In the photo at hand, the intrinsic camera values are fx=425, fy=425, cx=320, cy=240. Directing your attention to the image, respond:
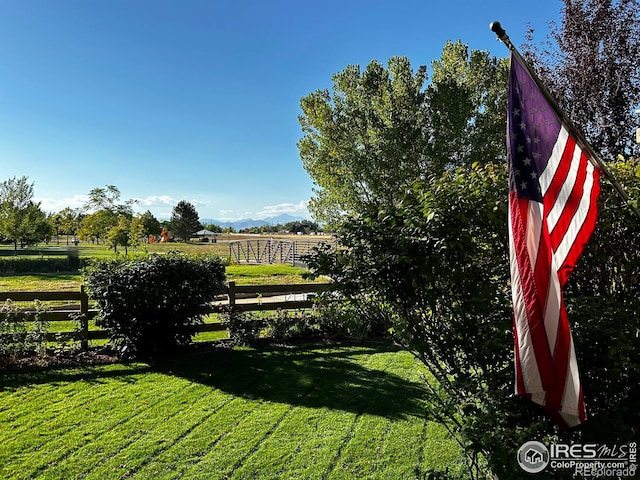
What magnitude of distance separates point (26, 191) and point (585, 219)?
3780 cm

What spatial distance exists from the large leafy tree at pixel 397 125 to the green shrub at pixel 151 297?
193 inches

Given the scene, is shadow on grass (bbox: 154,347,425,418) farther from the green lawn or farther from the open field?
the open field

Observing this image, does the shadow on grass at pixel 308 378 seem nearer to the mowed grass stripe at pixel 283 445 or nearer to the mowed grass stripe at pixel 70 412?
the mowed grass stripe at pixel 283 445

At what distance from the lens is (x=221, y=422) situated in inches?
192

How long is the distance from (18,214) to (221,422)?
31.7 m

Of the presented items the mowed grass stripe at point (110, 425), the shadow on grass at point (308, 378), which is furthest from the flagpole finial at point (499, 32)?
→ the mowed grass stripe at point (110, 425)

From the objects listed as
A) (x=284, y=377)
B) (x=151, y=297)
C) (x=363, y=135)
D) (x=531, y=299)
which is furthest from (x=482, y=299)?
(x=363, y=135)

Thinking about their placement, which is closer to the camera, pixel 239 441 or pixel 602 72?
pixel 239 441

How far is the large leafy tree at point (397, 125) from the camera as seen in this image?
11.8 m

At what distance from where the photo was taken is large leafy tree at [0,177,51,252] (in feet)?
93.6
